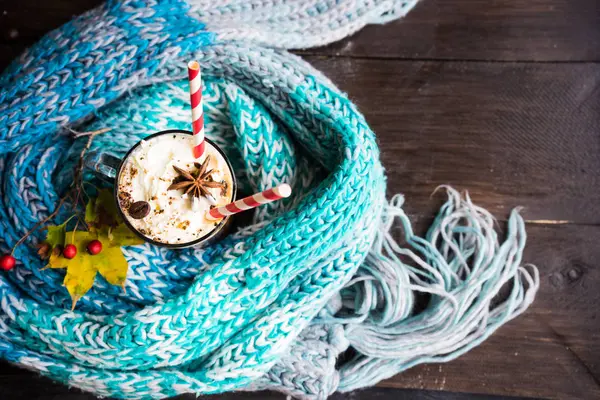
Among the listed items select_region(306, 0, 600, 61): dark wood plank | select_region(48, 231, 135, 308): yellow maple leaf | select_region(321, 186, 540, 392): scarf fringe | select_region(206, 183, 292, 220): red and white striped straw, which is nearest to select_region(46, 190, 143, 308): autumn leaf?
select_region(48, 231, 135, 308): yellow maple leaf

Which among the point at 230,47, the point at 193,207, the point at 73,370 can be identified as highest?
the point at 230,47

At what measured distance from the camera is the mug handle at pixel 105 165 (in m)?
0.69

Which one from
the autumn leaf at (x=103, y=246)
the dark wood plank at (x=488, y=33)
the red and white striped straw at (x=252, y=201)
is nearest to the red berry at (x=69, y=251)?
the autumn leaf at (x=103, y=246)

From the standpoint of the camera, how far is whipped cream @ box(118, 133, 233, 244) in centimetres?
68

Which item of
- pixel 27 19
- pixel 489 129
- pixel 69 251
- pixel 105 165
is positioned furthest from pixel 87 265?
pixel 489 129

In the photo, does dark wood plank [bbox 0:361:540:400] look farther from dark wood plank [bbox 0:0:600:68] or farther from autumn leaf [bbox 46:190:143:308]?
dark wood plank [bbox 0:0:600:68]

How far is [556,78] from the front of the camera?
913mm

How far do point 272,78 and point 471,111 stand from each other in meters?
0.35

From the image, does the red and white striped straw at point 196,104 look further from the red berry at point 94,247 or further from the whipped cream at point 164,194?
the red berry at point 94,247

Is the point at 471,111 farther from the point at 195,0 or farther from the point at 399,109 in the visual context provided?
the point at 195,0

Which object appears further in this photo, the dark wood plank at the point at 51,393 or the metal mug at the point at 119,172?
the dark wood plank at the point at 51,393

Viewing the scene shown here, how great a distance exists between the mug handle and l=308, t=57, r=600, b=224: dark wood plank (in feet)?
1.25

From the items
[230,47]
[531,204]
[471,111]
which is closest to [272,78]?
[230,47]

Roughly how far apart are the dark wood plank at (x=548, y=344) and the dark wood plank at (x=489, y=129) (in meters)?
0.06
